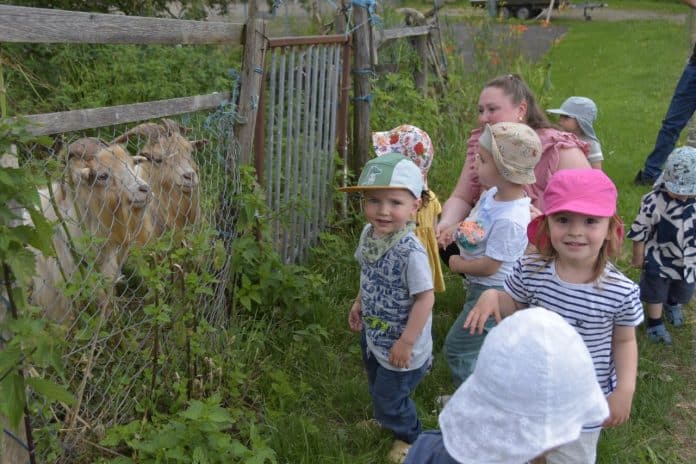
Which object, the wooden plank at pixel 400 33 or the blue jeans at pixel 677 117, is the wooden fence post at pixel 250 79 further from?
the blue jeans at pixel 677 117

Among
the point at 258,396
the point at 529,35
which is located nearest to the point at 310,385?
the point at 258,396

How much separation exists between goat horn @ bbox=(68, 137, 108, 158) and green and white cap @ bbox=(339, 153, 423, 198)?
4.47ft

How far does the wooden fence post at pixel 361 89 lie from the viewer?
5637mm

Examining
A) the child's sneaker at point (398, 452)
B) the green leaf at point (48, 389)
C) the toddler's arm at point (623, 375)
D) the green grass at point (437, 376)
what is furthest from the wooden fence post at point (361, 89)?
the green leaf at point (48, 389)

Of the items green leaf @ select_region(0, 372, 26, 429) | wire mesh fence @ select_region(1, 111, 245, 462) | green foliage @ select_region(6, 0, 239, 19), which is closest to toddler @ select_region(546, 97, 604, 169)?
wire mesh fence @ select_region(1, 111, 245, 462)

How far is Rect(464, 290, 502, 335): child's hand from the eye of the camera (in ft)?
8.96

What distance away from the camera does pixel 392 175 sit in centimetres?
304

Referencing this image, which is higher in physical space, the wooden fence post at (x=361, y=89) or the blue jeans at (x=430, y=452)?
the wooden fence post at (x=361, y=89)

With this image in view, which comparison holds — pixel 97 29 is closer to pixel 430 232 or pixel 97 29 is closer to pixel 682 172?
pixel 430 232

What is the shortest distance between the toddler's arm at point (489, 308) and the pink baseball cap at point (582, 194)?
405mm

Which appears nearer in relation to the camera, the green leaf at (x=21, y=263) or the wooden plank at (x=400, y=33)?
the green leaf at (x=21, y=263)

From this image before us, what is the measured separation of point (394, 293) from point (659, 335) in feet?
7.85

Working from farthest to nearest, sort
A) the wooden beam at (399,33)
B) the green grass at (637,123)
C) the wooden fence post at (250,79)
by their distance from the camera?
the wooden beam at (399,33), the wooden fence post at (250,79), the green grass at (637,123)

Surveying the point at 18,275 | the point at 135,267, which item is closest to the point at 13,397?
the point at 18,275
